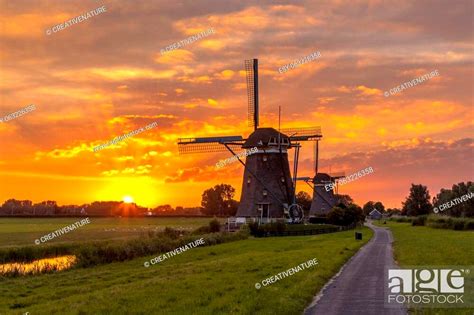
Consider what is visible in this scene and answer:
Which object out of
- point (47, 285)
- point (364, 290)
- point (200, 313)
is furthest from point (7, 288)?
point (364, 290)

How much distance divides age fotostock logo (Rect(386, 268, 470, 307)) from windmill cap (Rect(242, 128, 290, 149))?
49.4 metres

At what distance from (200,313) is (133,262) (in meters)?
26.2

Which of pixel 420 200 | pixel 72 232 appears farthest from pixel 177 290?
pixel 420 200

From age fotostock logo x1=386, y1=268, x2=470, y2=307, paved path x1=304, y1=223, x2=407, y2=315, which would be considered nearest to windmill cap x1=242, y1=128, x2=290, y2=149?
paved path x1=304, y1=223, x2=407, y2=315

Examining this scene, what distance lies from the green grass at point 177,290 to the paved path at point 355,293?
589 mm

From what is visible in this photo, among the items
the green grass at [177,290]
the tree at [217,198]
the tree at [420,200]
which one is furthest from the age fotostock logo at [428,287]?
the tree at [217,198]

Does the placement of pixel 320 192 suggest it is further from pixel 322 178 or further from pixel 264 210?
pixel 264 210

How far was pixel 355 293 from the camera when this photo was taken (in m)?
20.5

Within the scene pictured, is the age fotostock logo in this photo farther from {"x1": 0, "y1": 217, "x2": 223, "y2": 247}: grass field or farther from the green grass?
{"x1": 0, "y1": 217, "x2": 223, "y2": 247}: grass field

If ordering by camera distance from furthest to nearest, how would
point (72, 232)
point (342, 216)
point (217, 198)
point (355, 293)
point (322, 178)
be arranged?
point (217, 198) < point (322, 178) < point (342, 216) < point (72, 232) < point (355, 293)

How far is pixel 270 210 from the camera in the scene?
247 ft

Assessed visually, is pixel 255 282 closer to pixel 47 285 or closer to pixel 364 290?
pixel 364 290

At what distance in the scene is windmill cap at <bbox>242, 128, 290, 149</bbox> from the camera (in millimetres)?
75812

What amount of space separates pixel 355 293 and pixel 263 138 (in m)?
56.2
